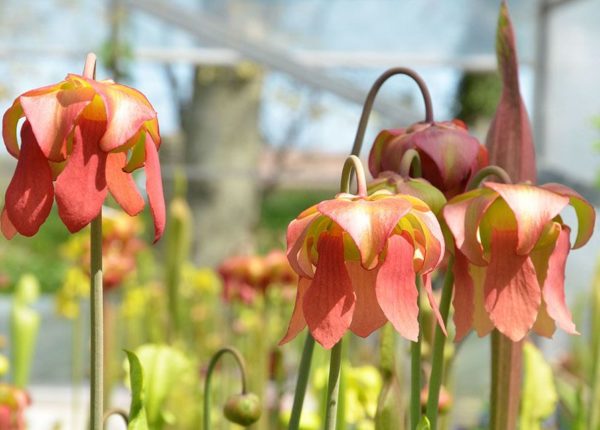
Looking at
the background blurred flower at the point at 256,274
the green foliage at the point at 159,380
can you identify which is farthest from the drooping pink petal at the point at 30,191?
the background blurred flower at the point at 256,274

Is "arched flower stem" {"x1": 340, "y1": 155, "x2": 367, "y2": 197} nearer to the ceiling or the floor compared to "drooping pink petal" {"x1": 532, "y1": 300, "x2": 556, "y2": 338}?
nearer to the ceiling

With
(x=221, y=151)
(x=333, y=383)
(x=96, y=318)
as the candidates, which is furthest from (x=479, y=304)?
(x=221, y=151)

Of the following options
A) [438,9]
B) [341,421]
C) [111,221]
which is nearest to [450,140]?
[341,421]

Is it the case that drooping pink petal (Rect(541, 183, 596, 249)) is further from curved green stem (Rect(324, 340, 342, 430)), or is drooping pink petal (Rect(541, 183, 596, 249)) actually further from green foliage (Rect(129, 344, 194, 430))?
green foliage (Rect(129, 344, 194, 430))

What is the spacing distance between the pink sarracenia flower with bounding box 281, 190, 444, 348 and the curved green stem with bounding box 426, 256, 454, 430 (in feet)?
0.39

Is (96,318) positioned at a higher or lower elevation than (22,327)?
higher

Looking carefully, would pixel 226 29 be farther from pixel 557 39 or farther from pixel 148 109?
pixel 148 109

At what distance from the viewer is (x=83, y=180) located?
49 centimetres

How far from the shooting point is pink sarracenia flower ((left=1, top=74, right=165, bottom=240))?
0.48 metres

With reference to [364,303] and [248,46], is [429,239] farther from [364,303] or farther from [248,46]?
[248,46]

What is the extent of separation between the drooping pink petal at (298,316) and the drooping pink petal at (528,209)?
0.12 meters

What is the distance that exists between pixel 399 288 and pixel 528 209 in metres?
0.10

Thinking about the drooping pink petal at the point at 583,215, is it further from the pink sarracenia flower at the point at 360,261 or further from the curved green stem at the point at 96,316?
the curved green stem at the point at 96,316

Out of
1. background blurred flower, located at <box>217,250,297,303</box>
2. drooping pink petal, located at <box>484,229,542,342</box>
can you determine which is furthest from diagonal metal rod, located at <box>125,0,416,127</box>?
drooping pink petal, located at <box>484,229,542,342</box>
